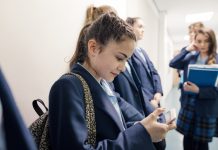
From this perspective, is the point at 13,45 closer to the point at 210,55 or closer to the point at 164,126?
the point at 164,126

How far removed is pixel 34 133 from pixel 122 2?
75.1 inches

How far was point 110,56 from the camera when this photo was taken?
82cm

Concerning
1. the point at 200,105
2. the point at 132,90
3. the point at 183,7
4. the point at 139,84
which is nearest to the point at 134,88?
the point at 132,90

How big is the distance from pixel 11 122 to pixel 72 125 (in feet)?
1.05

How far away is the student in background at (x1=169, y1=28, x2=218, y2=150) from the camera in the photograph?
1.89m

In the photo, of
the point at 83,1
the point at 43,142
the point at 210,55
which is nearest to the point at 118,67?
the point at 43,142

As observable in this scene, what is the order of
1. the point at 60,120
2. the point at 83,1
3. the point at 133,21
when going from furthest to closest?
the point at 133,21, the point at 83,1, the point at 60,120

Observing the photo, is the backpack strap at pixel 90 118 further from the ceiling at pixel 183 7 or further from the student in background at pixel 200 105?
the ceiling at pixel 183 7

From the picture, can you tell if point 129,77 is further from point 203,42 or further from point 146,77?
point 203,42

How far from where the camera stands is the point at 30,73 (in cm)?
104

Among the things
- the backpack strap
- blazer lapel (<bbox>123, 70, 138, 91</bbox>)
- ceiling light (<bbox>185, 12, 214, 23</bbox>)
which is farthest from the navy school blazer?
ceiling light (<bbox>185, 12, 214, 23</bbox>)

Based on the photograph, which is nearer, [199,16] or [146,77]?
[146,77]

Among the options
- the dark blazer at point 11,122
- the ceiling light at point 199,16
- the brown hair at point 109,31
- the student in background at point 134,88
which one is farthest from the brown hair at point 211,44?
the ceiling light at point 199,16

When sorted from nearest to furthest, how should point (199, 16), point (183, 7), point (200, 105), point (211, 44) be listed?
1. point (200, 105)
2. point (211, 44)
3. point (183, 7)
4. point (199, 16)
